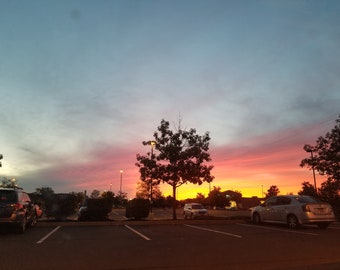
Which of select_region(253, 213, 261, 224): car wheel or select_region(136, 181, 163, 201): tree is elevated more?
select_region(136, 181, 163, 201): tree

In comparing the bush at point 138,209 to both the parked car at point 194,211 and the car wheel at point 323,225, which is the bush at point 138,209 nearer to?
the parked car at point 194,211

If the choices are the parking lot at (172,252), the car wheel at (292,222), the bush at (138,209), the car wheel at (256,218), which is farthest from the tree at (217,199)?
the parking lot at (172,252)

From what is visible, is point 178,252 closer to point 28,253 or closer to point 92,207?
point 28,253

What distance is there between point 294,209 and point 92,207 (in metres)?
12.0

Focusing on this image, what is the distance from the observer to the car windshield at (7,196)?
14361mm

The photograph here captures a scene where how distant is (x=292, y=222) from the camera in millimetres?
17125

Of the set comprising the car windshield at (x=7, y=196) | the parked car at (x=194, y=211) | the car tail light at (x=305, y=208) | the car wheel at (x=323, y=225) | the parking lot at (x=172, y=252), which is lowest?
the parking lot at (x=172, y=252)

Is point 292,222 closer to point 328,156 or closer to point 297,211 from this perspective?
point 297,211

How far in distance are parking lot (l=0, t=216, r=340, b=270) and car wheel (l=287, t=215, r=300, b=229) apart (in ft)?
8.92

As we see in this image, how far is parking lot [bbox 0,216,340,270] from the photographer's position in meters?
8.38

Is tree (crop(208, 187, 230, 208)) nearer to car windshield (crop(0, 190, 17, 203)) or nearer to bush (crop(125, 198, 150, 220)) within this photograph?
bush (crop(125, 198, 150, 220))

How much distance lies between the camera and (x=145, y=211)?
85.3ft

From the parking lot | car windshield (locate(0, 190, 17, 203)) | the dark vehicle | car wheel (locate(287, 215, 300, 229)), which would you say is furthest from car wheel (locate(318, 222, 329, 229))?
car windshield (locate(0, 190, 17, 203))

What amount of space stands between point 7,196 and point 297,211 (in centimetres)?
1212
